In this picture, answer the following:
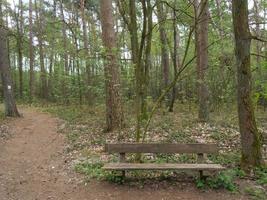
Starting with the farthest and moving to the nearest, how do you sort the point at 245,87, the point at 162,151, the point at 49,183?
the point at 49,183 → the point at 162,151 → the point at 245,87

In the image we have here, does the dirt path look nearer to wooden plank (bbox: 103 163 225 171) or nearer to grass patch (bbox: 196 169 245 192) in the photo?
grass patch (bbox: 196 169 245 192)

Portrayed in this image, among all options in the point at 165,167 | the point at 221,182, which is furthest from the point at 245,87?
the point at 165,167

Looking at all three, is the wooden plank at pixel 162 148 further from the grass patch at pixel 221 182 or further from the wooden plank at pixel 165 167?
the grass patch at pixel 221 182

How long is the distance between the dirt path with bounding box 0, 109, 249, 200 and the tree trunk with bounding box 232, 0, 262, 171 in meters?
1.18

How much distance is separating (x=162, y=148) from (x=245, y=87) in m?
2.07

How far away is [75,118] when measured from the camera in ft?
54.3

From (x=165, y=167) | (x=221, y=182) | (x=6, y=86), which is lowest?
(x=221, y=182)

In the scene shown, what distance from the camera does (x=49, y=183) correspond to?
724 cm

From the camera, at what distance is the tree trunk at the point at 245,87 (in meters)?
6.70

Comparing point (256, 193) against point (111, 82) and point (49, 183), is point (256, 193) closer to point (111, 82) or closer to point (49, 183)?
point (49, 183)

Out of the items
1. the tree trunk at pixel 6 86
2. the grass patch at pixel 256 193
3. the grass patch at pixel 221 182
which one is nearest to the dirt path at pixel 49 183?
the grass patch at pixel 221 182

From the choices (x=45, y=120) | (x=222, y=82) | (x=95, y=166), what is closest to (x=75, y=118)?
(x=45, y=120)

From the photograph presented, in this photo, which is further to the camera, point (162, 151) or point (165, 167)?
point (162, 151)

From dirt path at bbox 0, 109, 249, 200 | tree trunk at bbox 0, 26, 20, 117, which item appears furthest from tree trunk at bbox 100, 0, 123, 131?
tree trunk at bbox 0, 26, 20, 117
